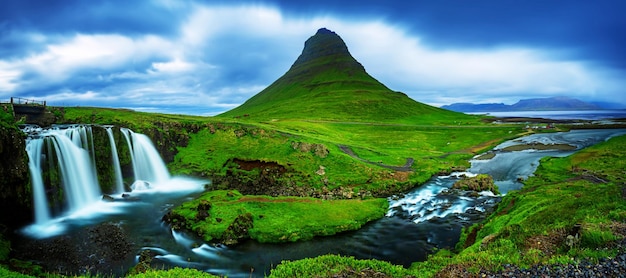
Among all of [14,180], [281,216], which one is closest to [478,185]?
[281,216]

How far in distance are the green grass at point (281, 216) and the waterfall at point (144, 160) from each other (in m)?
18.7

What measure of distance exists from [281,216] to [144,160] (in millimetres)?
34193

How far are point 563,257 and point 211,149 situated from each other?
6429cm

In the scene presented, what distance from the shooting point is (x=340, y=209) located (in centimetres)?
3878

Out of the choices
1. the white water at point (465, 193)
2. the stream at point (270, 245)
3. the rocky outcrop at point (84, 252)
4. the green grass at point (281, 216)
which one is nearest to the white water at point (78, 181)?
the stream at point (270, 245)

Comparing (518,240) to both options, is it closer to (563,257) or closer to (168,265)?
(563,257)

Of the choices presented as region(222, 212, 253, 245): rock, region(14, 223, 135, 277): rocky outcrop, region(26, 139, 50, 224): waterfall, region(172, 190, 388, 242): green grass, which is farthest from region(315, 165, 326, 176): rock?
region(26, 139, 50, 224): waterfall

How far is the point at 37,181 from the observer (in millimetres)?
37875

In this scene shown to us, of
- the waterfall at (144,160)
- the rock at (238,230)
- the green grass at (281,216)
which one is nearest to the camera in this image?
the rock at (238,230)

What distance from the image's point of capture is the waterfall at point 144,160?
5452cm

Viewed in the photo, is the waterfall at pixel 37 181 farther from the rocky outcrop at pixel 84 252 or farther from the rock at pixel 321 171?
the rock at pixel 321 171

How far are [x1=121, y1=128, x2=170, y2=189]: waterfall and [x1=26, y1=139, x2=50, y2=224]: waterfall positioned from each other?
14048 millimetres

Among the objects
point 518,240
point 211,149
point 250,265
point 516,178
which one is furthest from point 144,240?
point 516,178

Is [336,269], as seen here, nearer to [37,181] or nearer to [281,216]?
[281,216]
